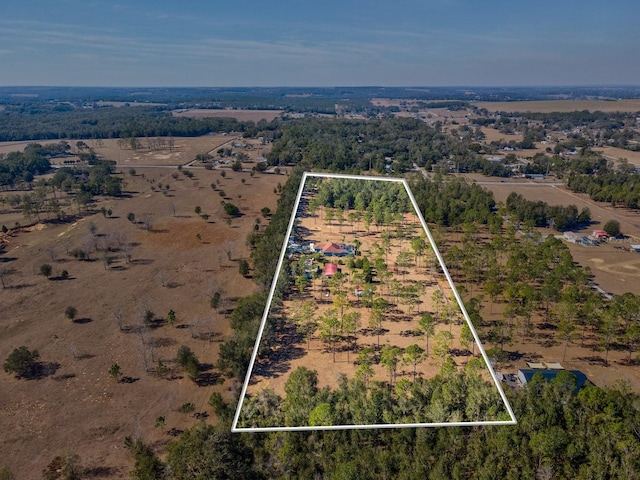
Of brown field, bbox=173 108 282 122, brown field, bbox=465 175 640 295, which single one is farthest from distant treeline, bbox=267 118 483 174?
brown field, bbox=173 108 282 122

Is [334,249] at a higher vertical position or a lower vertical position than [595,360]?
higher

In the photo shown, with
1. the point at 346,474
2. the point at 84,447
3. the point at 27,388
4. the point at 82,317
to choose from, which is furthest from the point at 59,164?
the point at 346,474

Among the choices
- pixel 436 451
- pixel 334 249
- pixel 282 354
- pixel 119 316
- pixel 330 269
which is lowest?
pixel 119 316

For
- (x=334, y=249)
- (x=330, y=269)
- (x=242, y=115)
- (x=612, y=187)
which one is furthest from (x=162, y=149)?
(x=330, y=269)

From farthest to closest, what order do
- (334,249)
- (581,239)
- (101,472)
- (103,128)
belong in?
(103,128) < (581,239) < (101,472) < (334,249)

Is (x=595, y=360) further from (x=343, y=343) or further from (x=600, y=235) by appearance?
(x=600, y=235)

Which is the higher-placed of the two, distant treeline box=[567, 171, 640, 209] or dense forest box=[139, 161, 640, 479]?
distant treeline box=[567, 171, 640, 209]

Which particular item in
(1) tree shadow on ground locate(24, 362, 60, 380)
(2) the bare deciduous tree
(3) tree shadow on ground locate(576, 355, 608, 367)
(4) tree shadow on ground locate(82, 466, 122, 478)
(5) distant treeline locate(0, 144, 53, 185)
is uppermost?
(5) distant treeline locate(0, 144, 53, 185)

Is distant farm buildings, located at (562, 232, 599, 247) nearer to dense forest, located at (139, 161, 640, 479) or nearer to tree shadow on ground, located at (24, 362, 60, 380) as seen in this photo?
dense forest, located at (139, 161, 640, 479)
